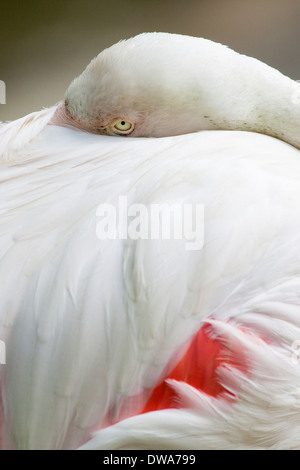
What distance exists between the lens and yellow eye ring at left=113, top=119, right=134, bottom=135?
0.75m

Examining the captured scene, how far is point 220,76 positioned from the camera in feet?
2.44

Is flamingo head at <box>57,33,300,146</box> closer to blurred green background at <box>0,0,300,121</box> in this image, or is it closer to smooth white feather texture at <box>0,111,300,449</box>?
smooth white feather texture at <box>0,111,300,449</box>

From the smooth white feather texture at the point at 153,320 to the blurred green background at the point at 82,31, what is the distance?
884 millimetres

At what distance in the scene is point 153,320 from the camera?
1.76 ft

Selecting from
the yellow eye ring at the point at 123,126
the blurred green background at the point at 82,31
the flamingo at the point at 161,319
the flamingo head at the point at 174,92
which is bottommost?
the flamingo at the point at 161,319

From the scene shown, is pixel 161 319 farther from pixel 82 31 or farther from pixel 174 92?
pixel 82 31

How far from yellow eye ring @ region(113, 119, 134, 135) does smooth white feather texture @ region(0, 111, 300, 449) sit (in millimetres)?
189

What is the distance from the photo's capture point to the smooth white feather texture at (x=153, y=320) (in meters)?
0.53

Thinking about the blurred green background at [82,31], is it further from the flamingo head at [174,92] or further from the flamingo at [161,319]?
the flamingo at [161,319]

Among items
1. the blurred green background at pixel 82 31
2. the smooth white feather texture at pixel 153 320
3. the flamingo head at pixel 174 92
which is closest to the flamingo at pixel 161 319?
the smooth white feather texture at pixel 153 320

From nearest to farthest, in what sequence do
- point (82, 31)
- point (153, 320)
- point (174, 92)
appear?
1. point (153, 320)
2. point (174, 92)
3. point (82, 31)

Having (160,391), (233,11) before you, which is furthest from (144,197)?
(233,11)

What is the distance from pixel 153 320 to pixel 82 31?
42.6 inches

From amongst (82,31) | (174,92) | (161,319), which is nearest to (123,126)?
(174,92)
